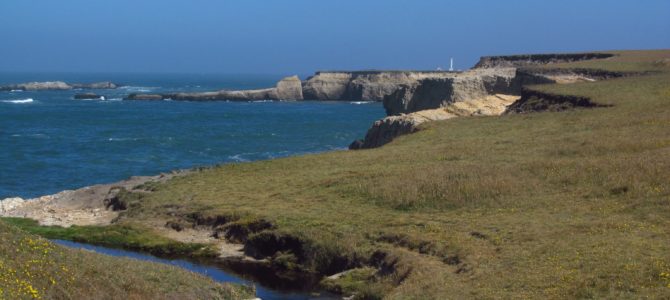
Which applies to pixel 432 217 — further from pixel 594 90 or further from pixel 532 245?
pixel 594 90

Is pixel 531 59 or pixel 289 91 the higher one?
pixel 531 59

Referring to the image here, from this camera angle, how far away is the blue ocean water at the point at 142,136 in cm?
6706

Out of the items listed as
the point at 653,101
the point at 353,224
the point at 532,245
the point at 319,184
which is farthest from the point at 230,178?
the point at 653,101

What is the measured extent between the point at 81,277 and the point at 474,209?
17.0 meters

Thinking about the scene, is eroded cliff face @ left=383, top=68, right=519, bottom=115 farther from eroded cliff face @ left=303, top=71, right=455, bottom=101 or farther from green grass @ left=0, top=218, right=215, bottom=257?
eroded cliff face @ left=303, top=71, right=455, bottom=101

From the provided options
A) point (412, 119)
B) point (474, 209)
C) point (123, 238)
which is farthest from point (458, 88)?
point (123, 238)

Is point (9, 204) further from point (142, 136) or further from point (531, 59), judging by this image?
point (531, 59)

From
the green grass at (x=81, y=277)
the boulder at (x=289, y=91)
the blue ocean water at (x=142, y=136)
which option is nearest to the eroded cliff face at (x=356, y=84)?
the boulder at (x=289, y=91)

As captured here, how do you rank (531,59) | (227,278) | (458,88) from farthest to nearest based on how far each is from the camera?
(531,59), (458,88), (227,278)

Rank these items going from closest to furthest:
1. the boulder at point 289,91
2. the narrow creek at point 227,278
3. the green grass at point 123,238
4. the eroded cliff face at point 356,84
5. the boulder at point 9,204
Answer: the narrow creek at point 227,278 → the green grass at point 123,238 → the boulder at point 9,204 → the eroded cliff face at point 356,84 → the boulder at point 289,91

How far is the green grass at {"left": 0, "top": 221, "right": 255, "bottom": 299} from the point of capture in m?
18.9

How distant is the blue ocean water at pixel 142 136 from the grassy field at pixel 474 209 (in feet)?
68.4

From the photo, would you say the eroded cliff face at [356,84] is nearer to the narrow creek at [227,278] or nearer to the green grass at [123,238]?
the green grass at [123,238]

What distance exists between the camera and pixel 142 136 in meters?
97.2
